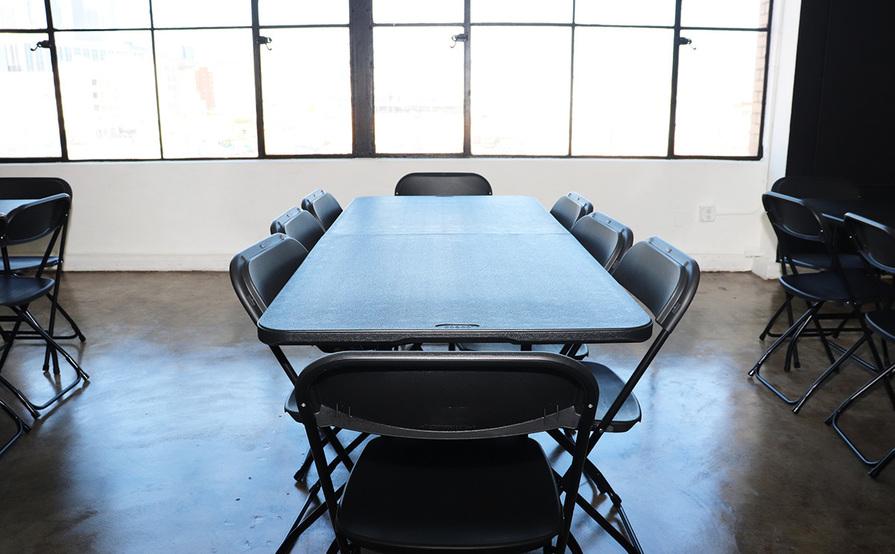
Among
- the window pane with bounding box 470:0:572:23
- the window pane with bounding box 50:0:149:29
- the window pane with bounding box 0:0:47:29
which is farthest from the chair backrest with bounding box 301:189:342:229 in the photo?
the window pane with bounding box 0:0:47:29

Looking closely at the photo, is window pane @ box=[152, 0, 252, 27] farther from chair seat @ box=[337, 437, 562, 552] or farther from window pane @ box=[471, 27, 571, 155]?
chair seat @ box=[337, 437, 562, 552]

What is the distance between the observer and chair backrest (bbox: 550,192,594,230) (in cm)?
313

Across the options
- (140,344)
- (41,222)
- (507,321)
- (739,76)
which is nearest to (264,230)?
(140,344)

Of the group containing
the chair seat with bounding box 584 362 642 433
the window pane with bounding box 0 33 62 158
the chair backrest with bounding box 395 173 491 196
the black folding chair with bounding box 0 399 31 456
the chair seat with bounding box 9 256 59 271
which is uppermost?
the window pane with bounding box 0 33 62 158

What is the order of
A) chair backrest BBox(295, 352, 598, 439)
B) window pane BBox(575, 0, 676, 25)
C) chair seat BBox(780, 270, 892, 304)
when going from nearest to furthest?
1. chair backrest BBox(295, 352, 598, 439)
2. chair seat BBox(780, 270, 892, 304)
3. window pane BBox(575, 0, 676, 25)

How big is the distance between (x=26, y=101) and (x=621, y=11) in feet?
15.6

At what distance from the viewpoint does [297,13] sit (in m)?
5.50

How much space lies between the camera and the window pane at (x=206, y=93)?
5.54m

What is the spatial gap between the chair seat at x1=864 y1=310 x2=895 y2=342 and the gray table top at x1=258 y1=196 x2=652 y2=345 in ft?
3.87

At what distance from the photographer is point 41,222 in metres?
3.33

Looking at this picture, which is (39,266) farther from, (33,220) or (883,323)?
(883,323)

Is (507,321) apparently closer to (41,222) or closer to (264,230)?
(41,222)

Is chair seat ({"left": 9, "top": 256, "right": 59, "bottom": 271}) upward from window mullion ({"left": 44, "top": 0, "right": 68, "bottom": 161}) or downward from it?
downward

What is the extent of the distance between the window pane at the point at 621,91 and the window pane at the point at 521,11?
0.67ft
